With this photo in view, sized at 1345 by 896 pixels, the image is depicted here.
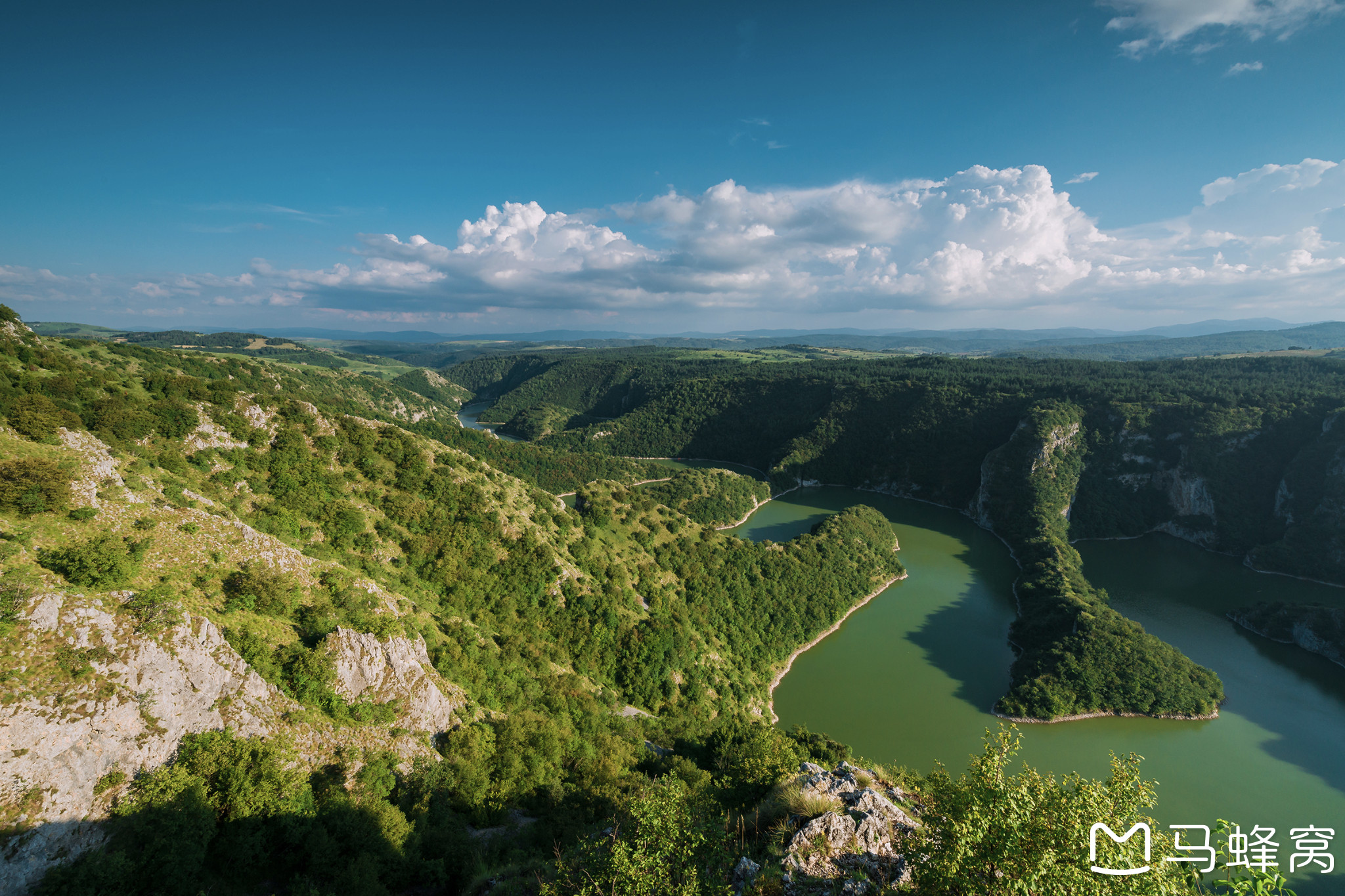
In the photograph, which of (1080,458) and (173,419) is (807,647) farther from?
(1080,458)

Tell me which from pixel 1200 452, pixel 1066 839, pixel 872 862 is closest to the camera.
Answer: pixel 1066 839

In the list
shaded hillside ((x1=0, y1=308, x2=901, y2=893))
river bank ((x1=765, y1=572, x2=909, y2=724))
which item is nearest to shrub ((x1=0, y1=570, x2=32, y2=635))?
shaded hillside ((x1=0, y1=308, x2=901, y2=893))

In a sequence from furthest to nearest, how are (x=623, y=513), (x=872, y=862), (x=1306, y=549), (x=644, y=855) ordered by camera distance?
(x=1306, y=549), (x=623, y=513), (x=872, y=862), (x=644, y=855)

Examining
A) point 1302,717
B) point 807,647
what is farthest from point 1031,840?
point 1302,717

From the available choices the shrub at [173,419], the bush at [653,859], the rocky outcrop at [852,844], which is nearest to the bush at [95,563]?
the shrub at [173,419]

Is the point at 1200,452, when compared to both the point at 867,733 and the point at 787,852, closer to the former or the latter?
the point at 867,733

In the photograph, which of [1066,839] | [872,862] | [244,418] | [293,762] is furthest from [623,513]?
[1066,839]
